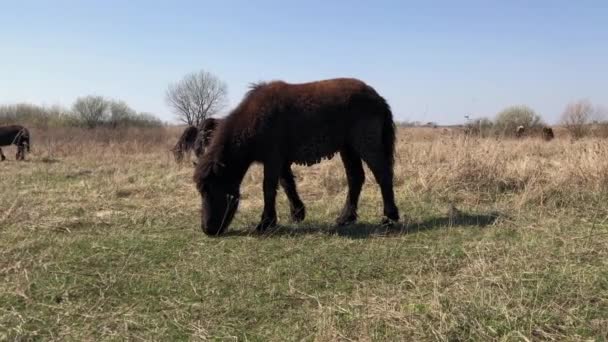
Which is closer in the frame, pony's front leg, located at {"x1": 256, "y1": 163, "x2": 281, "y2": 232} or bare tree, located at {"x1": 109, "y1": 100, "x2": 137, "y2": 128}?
pony's front leg, located at {"x1": 256, "y1": 163, "x2": 281, "y2": 232}

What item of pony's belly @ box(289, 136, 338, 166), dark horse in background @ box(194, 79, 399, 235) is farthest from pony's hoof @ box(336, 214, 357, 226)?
pony's belly @ box(289, 136, 338, 166)

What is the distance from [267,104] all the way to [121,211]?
3.27m

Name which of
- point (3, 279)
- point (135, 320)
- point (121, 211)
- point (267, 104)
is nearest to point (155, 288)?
point (135, 320)

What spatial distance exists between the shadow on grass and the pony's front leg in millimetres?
158

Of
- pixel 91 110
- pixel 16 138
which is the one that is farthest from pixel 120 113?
pixel 16 138

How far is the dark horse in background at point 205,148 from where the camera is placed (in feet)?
24.9

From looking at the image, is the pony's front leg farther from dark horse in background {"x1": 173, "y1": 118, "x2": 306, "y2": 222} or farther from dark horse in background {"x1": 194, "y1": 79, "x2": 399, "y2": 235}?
dark horse in background {"x1": 173, "y1": 118, "x2": 306, "y2": 222}

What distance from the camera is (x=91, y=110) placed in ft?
144

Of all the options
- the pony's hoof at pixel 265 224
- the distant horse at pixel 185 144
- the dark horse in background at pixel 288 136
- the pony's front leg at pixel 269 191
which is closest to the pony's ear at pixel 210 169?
the dark horse in background at pixel 288 136

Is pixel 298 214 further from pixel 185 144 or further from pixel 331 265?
pixel 185 144

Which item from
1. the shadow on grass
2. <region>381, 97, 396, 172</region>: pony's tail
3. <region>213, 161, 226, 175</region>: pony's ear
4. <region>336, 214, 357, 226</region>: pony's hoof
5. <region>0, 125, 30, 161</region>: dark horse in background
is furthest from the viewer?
<region>0, 125, 30, 161</region>: dark horse in background

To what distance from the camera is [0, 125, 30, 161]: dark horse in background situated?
61.5 feet

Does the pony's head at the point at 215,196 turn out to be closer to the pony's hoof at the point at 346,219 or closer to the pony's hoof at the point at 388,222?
the pony's hoof at the point at 346,219

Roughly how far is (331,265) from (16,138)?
18.6 metres
